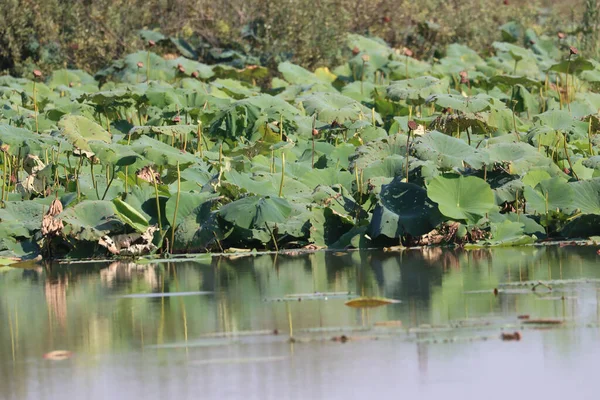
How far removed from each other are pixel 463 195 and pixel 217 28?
10769mm

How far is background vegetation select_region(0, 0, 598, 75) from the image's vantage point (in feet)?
55.5

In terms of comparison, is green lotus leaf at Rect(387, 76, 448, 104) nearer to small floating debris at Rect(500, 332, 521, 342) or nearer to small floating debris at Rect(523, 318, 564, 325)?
small floating debris at Rect(523, 318, 564, 325)

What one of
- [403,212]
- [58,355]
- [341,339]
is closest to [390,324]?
[341,339]

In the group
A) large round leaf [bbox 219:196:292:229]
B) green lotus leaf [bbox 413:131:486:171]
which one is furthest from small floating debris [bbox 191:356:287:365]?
green lotus leaf [bbox 413:131:486:171]

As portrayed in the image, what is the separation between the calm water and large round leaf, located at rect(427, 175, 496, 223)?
0.54 m

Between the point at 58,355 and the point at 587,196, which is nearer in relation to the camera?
the point at 58,355

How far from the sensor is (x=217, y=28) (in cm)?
1859

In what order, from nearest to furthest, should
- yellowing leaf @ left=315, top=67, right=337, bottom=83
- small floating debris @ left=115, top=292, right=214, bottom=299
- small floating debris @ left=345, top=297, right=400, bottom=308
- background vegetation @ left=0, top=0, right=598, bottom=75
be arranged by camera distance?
1. small floating debris @ left=345, top=297, right=400, bottom=308
2. small floating debris @ left=115, top=292, right=214, bottom=299
3. yellowing leaf @ left=315, top=67, right=337, bottom=83
4. background vegetation @ left=0, top=0, right=598, bottom=75

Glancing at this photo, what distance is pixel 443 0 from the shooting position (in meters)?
21.9

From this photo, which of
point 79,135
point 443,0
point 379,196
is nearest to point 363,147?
point 379,196

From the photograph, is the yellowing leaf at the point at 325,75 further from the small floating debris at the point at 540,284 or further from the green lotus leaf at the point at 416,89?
the small floating debris at the point at 540,284

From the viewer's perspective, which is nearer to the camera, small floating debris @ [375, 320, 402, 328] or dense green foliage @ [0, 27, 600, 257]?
small floating debris @ [375, 320, 402, 328]

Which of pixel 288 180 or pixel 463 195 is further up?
pixel 288 180

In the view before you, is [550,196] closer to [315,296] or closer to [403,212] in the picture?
[403,212]
